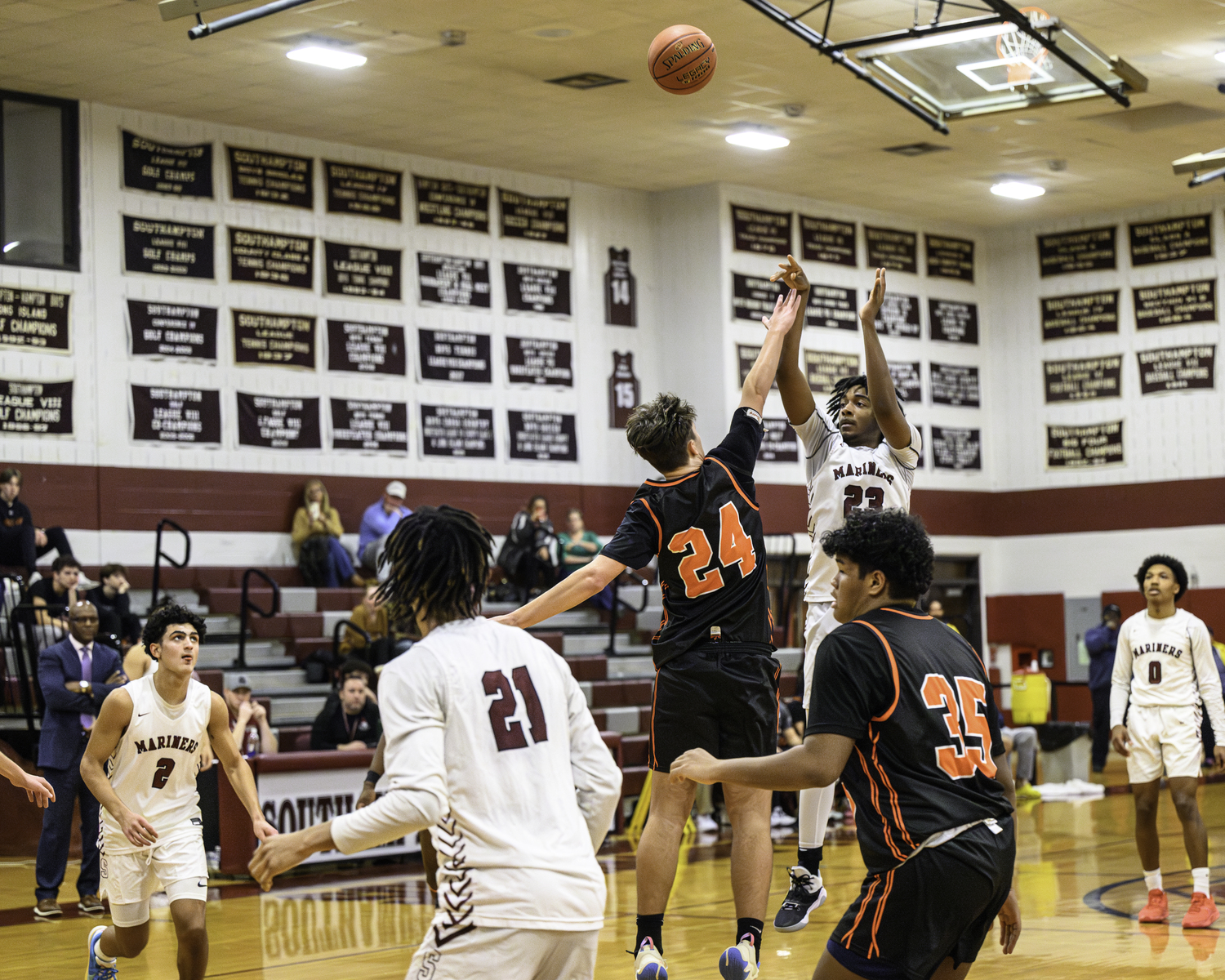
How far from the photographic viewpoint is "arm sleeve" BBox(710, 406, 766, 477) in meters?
6.05

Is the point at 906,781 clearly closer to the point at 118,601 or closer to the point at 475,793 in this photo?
the point at 475,793

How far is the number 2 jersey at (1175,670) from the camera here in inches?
340

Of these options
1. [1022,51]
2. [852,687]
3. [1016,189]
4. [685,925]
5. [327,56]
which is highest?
[327,56]

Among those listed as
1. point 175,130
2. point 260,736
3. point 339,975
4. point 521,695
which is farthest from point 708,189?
point 521,695

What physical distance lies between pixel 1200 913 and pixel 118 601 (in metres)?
8.23

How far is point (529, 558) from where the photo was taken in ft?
50.9

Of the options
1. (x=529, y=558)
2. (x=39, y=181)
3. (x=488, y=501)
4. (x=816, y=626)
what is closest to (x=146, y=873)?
(x=816, y=626)

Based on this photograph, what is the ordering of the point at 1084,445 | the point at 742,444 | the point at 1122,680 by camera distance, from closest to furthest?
the point at 742,444, the point at 1122,680, the point at 1084,445

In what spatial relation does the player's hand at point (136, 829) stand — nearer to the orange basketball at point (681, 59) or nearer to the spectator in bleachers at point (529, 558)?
the orange basketball at point (681, 59)

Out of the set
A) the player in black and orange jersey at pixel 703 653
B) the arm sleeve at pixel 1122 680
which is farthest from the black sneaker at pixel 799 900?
the arm sleeve at pixel 1122 680

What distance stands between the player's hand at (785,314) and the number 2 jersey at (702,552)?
537mm

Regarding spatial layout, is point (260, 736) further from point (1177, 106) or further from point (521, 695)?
point (1177, 106)

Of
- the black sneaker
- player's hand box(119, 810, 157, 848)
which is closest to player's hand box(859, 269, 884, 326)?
the black sneaker

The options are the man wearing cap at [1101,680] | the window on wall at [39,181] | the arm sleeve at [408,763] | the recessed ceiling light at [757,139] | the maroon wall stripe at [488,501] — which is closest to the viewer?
the arm sleeve at [408,763]
